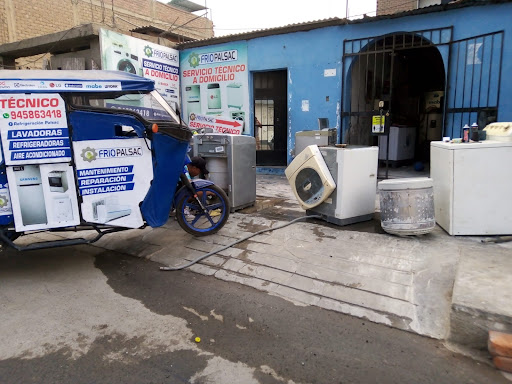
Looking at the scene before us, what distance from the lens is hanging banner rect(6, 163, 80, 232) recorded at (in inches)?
155

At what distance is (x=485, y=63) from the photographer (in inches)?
293

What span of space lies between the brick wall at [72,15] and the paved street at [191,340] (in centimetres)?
867

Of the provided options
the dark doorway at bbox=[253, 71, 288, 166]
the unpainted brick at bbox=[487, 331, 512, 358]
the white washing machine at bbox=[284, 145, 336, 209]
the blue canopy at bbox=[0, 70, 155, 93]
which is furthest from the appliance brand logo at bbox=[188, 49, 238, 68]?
the unpainted brick at bbox=[487, 331, 512, 358]

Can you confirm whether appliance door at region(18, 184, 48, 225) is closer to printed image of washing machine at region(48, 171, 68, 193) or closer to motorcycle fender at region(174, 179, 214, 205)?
printed image of washing machine at region(48, 171, 68, 193)

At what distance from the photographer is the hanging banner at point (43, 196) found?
3.93 m

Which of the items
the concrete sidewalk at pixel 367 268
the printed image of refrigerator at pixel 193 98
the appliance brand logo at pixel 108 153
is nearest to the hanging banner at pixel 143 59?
the printed image of refrigerator at pixel 193 98

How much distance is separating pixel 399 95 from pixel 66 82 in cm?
1086

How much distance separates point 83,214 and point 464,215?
4528 millimetres

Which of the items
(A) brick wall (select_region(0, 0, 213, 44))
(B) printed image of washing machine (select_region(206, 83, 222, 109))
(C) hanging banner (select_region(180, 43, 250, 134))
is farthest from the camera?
(A) brick wall (select_region(0, 0, 213, 44))

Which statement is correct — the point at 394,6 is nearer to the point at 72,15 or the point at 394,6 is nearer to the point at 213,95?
the point at 213,95

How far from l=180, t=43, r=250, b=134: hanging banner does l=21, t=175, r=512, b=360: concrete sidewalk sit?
559 centimetres

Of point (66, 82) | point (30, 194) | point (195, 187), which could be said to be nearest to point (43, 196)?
point (30, 194)

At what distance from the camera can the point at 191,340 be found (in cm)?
291

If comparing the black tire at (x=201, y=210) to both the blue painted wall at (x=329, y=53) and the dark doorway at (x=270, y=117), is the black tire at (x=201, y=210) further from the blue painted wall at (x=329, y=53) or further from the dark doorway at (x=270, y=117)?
the dark doorway at (x=270, y=117)
